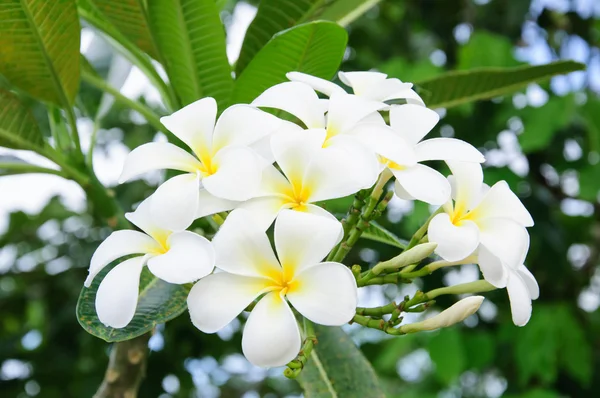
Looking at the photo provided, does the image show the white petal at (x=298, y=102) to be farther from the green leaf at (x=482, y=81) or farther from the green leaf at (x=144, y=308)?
→ the green leaf at (x=482, y=81)

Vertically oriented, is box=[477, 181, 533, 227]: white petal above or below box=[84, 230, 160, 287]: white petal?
below

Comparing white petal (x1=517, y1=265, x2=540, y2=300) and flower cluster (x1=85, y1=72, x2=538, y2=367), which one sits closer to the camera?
flower cluster (x1=85, y1=72, x2=538, y2=367)

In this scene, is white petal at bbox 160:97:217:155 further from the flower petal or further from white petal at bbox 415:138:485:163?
white petal at bbox 415:138:485:163

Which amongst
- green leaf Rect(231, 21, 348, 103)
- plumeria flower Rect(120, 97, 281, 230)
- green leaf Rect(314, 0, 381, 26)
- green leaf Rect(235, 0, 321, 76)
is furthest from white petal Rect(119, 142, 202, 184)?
green leaf Rect(314, 0, 381, 26)

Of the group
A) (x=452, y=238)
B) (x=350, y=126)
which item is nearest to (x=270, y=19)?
(x=350, y=126)

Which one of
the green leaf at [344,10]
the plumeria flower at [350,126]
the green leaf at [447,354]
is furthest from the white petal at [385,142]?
the green leaf at [447,354]
